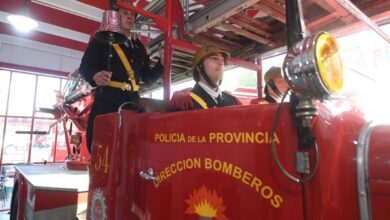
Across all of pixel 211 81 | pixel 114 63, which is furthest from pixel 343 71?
pixel 114 63

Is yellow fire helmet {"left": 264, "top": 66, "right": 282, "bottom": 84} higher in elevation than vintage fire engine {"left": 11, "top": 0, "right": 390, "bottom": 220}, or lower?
higher

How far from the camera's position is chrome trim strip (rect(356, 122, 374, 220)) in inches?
29.5

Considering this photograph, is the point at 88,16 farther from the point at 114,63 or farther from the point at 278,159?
the point at 278,159

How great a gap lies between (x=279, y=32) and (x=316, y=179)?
1.44 metres

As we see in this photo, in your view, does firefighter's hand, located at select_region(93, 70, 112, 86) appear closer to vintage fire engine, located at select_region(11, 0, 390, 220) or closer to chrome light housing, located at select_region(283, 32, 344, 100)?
vintage fire engine, located at select_region(11, 0, 390, 220)

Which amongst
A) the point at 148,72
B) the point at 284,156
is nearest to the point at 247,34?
the point at 148,72

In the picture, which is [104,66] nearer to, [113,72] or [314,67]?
[113,72]

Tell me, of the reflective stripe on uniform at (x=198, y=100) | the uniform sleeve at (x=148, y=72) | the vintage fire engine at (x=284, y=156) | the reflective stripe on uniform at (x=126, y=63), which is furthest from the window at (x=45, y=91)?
the vintage fire engine at (x=284, y=156)

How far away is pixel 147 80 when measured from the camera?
7.09 feet

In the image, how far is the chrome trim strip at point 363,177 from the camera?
2.46 feet

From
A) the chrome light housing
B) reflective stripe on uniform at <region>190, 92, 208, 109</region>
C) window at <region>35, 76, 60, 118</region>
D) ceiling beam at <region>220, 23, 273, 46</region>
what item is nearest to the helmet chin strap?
reflective stripe on uniform at <region>190, 92, 208, 109</region>

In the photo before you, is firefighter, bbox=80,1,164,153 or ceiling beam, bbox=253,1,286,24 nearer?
ceiling beam, bbox=253,1,286,24

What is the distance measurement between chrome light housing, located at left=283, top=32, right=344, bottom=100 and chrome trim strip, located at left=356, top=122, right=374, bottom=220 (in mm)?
187

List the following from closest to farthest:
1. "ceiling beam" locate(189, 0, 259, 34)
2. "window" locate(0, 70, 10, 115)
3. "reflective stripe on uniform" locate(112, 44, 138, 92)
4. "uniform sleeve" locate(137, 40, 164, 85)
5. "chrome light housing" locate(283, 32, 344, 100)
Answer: "chrome light housing" locate(283, 32, 344, 100) < "ceiling beam" locate(189, 0, 259, 34) < "reflective stripe on uniform" locate(112, 44, 138, 92) < "uniform sleeve" locate(137, 40, 164, 85) < "window" locate(0, 70, 10, 115)
